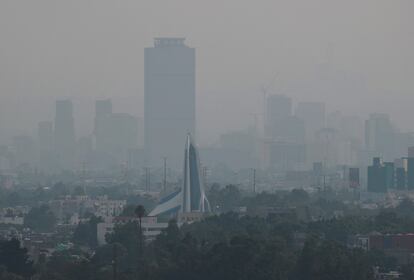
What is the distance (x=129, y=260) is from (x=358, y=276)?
24.2ft

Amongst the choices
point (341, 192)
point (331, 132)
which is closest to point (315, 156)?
point (331, 132)

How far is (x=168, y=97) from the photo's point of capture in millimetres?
124875

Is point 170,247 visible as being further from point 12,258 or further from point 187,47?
point 187,47

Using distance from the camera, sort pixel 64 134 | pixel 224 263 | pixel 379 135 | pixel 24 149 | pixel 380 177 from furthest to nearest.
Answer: pixel 24 149, pixel 64 134, pixel 379 135, pixel 380 177, pixel 224 263

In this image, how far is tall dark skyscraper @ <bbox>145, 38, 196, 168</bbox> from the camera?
122 m

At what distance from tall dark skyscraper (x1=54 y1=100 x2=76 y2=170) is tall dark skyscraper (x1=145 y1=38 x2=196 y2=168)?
588cm

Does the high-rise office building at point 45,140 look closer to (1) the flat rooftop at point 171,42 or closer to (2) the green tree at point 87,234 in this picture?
(1) the flat rooftop at point 171,42

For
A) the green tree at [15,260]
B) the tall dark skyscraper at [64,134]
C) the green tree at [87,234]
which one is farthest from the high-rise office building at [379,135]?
the green tree at [15,260]

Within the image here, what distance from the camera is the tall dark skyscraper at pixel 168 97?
122312mm

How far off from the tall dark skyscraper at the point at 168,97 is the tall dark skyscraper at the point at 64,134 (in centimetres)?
588

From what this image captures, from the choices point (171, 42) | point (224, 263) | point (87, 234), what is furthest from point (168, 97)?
point (224, 263)

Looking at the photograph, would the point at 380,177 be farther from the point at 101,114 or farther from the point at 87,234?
the point at 101,114

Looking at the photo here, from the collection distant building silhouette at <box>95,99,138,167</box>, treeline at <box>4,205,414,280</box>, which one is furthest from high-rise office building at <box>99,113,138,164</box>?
treeline at <box>4,205,414,280</box>

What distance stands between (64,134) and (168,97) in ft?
27.7
